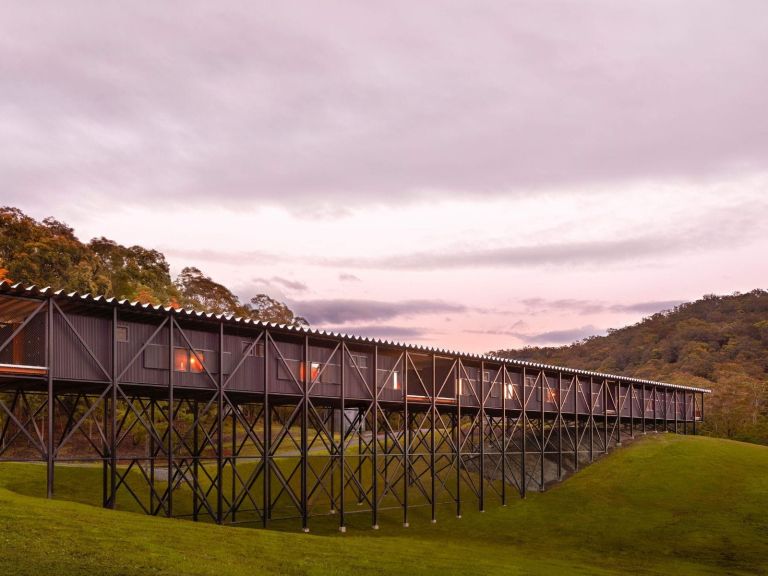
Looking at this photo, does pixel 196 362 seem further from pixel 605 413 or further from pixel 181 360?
pixel 605 413

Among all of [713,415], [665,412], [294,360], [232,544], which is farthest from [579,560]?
[713,415]

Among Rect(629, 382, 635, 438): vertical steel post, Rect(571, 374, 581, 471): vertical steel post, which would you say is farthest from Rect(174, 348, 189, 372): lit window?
Rect(629, 382, 635, 438): vertical steel post

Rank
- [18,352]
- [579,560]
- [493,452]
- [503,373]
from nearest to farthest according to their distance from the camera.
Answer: [18,352]
[579,560]
[503,373]
[493,452]

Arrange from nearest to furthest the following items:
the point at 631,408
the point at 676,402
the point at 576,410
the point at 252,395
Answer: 1. the point at 252,395
2. the point at 576,410
3. the point at 631,408
4. the point at 676,402

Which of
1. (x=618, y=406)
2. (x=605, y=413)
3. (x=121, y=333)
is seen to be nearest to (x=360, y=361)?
(x=121, y=333)

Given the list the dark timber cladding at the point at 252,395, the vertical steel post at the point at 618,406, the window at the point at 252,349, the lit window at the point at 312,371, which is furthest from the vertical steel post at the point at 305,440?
the vertical steel post at the point at 618,406

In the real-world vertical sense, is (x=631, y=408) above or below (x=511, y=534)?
above

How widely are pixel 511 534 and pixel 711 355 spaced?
101327 mm

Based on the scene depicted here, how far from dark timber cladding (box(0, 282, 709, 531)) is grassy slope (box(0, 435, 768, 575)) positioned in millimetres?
2612

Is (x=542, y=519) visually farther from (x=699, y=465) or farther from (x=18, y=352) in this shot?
(x=18, y=352)

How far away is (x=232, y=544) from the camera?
89.7 ft

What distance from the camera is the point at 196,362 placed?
125 ft

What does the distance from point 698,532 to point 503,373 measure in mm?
16073

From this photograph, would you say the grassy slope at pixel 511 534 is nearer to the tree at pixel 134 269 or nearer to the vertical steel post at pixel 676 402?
the vertical steel post at pixel 676 402
